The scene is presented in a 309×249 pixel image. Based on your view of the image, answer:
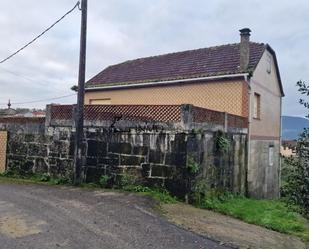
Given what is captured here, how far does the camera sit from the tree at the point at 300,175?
508 centimetres

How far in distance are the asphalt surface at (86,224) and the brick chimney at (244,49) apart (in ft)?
30.5

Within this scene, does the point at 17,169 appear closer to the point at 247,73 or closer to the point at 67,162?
the point at 67,162

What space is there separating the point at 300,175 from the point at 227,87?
11210mm

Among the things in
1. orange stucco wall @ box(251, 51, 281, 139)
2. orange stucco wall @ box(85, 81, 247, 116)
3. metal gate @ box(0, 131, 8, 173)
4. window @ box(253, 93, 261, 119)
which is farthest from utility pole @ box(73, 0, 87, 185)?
window @ box(253, 93, 261, 119)

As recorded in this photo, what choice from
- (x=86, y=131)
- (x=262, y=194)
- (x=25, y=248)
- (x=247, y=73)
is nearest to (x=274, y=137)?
(x=262, y=194)

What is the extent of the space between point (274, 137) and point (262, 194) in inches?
167

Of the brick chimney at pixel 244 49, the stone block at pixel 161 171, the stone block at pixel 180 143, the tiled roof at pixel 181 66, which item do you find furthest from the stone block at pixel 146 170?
the brick chimney at pixel 244 49

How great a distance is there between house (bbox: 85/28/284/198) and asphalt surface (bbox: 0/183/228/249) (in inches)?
330

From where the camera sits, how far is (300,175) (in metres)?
5.12

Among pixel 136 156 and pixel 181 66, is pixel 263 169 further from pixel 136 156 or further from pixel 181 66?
pixel 136 156

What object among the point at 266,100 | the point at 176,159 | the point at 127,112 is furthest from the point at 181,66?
the point at 176,159

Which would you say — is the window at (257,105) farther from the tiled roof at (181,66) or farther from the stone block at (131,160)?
the stone block at (131,160)

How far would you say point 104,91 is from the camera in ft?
71.4

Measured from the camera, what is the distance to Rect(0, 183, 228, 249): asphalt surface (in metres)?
5.70
